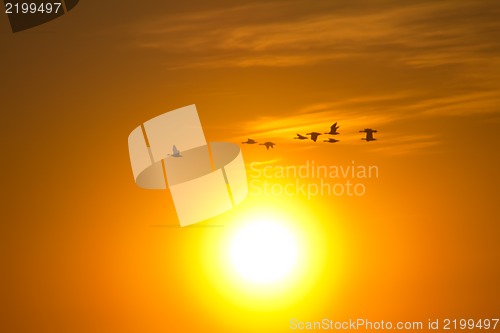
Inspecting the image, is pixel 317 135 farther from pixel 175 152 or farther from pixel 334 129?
pixel 175 152

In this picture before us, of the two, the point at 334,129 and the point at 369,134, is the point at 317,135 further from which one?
the point at 369,134

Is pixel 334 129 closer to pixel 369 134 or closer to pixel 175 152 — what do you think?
pixel 369 134

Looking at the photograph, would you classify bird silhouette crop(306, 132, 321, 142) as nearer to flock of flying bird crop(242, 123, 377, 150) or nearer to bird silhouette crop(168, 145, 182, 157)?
flock of flying bird crop(242, 123, 377, 150)

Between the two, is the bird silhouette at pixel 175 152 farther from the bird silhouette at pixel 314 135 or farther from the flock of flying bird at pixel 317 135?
the bird silhouette at pixel 314 135

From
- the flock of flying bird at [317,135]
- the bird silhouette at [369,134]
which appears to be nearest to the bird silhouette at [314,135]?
the flock of flying bird at [317,135]

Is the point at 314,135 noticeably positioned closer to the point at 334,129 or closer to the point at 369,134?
the point at 334,129

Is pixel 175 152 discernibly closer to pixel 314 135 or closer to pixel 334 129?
pixel 314 135

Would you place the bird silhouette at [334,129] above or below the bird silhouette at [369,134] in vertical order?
above

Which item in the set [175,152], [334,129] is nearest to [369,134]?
[334,129]

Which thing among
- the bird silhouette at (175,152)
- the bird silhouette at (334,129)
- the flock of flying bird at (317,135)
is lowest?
the bird silhouette at (175,152)

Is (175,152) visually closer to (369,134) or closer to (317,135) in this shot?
(317,135)

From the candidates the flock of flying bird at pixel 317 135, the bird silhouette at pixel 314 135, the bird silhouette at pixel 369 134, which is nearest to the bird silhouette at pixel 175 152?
the flock of flying bird at pixel 317 135

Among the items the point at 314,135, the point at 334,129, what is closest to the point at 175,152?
the point at 314,135

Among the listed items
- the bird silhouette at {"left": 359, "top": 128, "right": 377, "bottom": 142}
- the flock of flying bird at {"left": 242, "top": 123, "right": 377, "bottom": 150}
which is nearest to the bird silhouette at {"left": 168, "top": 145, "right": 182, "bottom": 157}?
the flock of flying bird at {"left": 242, "top": 123, "right": 377, "bottom": 150}
